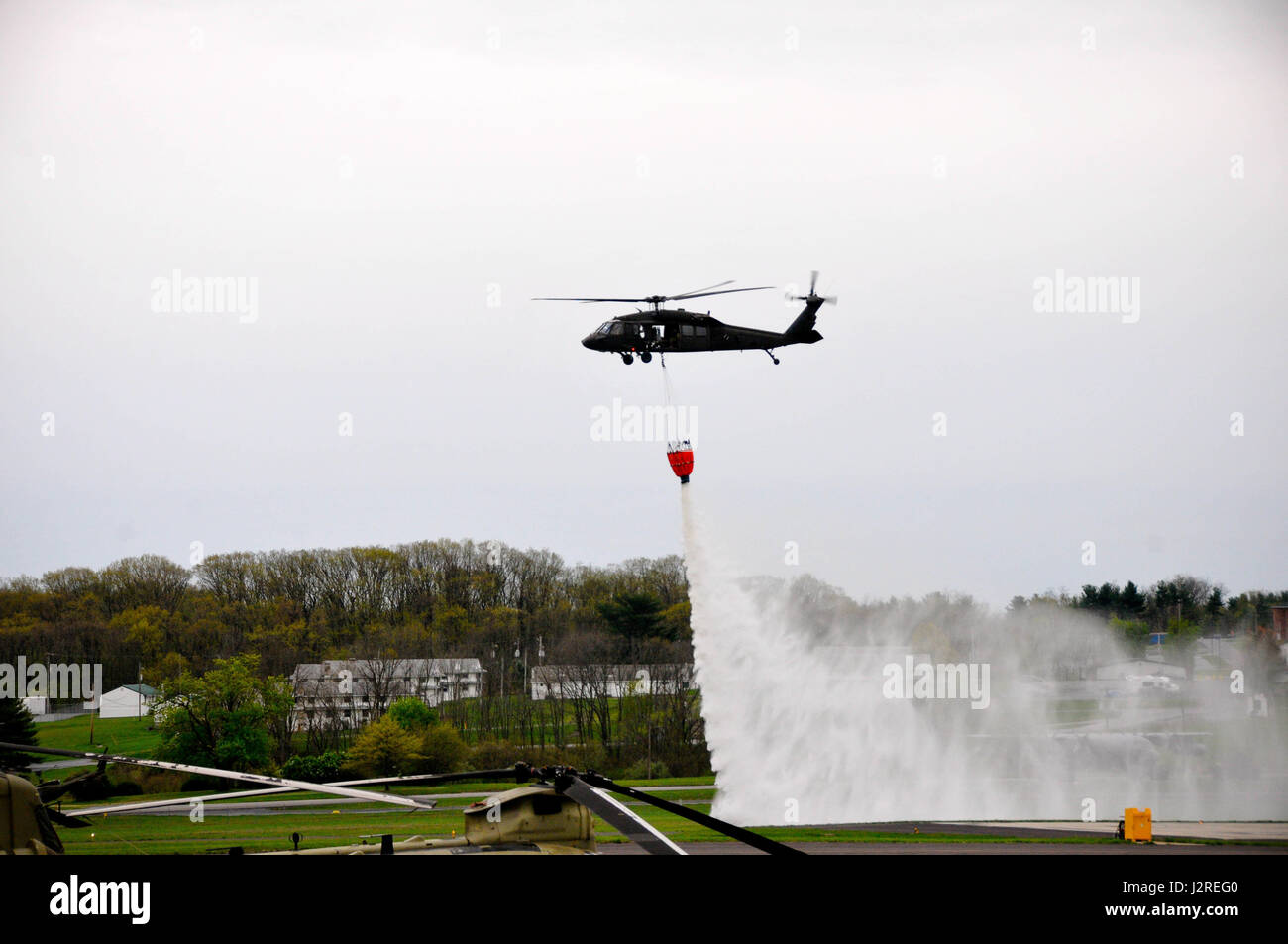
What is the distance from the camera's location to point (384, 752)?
72125 mm

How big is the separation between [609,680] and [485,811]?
80.3m

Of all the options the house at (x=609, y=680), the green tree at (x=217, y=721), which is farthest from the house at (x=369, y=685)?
the green tree at (x=217, y=721)

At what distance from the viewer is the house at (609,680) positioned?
306 ft

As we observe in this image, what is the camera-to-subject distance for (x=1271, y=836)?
49.6 m

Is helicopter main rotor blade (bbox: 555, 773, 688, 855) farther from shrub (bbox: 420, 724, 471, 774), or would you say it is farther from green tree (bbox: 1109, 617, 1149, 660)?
green tree (bbox: 1109, 617, 1149, 660)

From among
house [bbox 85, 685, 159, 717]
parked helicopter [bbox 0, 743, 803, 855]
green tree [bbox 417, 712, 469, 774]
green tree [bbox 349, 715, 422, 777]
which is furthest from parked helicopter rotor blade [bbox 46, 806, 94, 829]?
house [bbox 85, 685, 159, 717]

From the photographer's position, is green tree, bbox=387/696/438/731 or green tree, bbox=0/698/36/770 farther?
green tree, bbox=387/696/438/731

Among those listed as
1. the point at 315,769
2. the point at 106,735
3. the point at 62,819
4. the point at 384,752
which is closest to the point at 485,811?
the point at 62,819

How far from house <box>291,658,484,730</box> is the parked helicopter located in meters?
69.9

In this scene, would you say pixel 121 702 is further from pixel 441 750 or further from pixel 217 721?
pixel 441 750

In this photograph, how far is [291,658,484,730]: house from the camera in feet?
290
